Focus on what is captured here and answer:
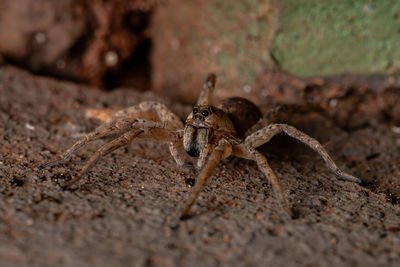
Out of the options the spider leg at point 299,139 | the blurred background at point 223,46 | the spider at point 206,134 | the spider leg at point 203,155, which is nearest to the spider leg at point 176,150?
the spider at point 206,134

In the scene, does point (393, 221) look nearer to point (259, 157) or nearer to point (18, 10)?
Result: point (259, 157)

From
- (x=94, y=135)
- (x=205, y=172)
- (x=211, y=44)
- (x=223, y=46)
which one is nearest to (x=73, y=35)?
(x=211, y=44)

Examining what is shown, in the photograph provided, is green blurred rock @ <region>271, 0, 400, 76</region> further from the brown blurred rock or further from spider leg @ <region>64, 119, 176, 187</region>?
the brown blurred rock

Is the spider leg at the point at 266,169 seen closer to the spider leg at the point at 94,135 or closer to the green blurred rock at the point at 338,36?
the spider leg at the point at 94,135

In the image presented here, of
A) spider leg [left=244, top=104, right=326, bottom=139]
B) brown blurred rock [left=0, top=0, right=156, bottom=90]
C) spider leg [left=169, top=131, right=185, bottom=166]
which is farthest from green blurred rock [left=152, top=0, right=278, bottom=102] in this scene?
spider leg [left=169, top=131, right=185, bottom=166]

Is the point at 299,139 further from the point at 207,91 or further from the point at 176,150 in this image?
the point at 207,91
